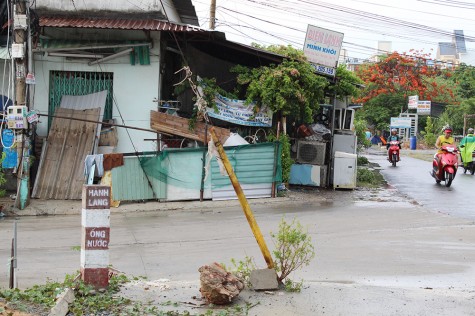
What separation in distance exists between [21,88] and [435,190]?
1190cm

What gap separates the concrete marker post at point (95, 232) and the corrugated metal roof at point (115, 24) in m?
8.97

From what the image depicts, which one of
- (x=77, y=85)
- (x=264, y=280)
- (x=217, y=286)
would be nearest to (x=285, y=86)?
(x=77, y=85)

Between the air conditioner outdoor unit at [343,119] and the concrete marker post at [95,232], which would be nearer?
the concrete marker post at [95,232]

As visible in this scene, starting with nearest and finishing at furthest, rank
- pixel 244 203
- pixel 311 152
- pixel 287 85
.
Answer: pixel 244 203 < pixel 287 85 < pixel 311 152

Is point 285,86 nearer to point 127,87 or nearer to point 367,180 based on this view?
point 127,87

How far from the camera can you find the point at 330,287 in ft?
23.7

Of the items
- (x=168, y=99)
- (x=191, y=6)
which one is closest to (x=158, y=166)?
(x=168, y=99)

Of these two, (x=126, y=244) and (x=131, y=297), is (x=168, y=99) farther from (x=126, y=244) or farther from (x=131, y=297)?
(x=131, y=297)

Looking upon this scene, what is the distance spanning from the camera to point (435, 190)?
1770 centimetres

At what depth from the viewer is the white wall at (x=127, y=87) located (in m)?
16.1

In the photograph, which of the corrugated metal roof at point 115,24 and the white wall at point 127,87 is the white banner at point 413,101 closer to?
the white wall at point 127,87

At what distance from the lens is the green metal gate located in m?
16.2

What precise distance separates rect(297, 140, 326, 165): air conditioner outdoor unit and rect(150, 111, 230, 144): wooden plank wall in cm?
287

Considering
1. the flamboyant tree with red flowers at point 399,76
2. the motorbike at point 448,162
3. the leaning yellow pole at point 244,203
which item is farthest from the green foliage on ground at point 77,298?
the flamboyant tree with red flowers at point 399,76
